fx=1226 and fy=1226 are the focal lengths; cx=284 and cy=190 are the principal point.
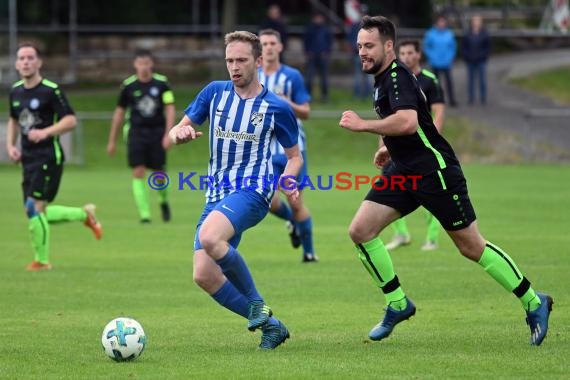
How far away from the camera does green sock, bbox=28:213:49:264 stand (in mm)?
12617

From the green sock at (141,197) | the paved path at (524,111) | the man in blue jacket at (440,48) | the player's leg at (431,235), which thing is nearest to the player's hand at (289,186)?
the player's leg at (431,235)

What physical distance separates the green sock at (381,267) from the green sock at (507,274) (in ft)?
2.09

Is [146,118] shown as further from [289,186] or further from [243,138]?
[289,186]

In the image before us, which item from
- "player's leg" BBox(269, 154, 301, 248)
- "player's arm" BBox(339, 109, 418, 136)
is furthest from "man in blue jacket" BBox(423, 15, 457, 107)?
"player's arm" BBox(339, 109, 418, 136)

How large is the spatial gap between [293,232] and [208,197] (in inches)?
211

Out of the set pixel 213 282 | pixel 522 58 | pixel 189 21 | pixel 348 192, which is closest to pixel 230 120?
pixel 213 282

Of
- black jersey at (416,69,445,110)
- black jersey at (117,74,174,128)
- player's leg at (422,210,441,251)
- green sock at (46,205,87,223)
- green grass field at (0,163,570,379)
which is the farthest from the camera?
black jersey at (117,74,174,128)

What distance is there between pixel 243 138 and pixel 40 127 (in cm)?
501

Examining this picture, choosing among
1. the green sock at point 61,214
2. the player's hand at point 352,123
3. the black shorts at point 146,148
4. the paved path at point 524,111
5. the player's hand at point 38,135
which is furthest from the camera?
the paved path at point 524,111

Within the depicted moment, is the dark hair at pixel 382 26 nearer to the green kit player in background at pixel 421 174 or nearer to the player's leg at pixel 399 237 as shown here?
the green kit player in background at pixel 421 174

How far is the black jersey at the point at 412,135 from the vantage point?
805 cm

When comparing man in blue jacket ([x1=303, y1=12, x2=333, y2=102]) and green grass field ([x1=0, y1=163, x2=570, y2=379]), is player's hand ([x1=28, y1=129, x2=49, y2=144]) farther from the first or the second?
man in blue jacket ([x1=303, y1=12, x2=333, y2=102])

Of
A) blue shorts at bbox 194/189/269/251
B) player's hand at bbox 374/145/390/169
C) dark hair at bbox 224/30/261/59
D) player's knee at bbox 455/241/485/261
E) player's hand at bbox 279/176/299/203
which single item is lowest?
player's knee at bbox 455/241/485/261

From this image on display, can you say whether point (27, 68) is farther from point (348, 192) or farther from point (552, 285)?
point (348, 192)
